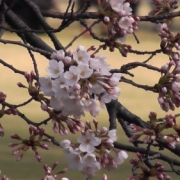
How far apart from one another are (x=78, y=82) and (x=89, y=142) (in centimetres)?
19

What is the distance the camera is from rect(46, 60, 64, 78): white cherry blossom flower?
137 cm

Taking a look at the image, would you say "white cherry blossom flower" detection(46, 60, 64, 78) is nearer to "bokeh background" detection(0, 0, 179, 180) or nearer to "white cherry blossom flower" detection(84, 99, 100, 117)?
"white cherry blossom flower" detection(84, 99, 100, 117)

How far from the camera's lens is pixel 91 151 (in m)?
1.49

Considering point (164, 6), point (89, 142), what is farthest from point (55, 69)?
point (164, 6)

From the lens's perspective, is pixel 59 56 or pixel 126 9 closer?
pixel 59 56

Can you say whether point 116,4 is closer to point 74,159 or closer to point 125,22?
point 125,22

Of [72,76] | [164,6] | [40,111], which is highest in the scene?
[40,111]

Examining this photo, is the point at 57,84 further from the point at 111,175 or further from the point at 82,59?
the point at 111,175

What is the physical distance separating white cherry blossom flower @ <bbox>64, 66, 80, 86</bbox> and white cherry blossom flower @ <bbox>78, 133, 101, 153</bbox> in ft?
0.64

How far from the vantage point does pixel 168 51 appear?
191 cm

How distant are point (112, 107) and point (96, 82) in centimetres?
79

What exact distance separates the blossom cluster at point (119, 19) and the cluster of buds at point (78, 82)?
0.92 ft

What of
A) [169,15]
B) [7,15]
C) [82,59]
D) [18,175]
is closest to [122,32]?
[169,15]

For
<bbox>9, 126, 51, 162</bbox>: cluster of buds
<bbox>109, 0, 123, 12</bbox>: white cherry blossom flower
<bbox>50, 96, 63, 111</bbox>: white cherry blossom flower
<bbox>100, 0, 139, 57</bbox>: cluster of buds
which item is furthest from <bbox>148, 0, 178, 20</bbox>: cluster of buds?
<bbox>50, 96, 63, 111</bbox>: white cherry blossom flower
